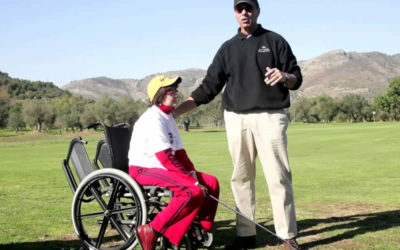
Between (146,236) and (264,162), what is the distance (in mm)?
1602

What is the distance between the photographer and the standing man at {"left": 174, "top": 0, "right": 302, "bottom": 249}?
5.12m

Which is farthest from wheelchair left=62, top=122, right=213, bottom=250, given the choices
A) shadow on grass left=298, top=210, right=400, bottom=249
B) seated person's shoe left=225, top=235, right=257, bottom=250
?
shadow on grass left=298, top=210, right=400, bottom=249

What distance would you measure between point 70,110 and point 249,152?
4908 inches

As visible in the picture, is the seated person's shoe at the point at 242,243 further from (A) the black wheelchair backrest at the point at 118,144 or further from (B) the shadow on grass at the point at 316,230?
(A) the black wheelchair backrest at the point at 118,144

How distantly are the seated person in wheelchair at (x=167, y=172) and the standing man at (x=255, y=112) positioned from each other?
0.59m

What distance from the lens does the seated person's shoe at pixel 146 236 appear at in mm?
4156

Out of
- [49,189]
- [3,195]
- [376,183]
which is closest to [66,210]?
[3,195]

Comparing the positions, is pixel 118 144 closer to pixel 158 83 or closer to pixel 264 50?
pixel 158 83

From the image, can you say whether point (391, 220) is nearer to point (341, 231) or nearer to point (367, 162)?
point (341, 231)

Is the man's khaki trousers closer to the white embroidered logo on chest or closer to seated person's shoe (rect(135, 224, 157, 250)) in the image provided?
the white embroidered logo on chest

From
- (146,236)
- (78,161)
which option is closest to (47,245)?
(78,161)

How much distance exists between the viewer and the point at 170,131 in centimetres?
466

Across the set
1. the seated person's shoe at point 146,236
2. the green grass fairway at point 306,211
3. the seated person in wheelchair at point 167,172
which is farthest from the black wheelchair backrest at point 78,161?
the seated person's shoe at point 146,236

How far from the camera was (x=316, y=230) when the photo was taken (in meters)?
6.05
